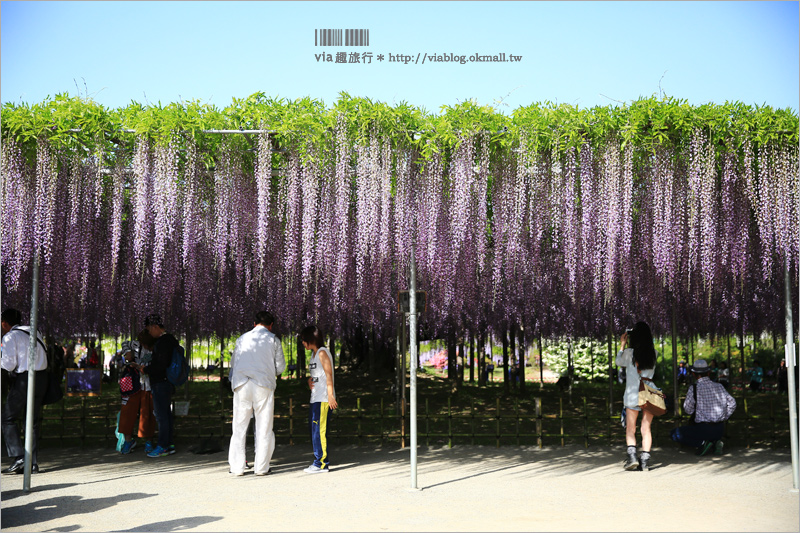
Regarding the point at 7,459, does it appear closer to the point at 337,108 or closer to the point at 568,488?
the point at 337,108

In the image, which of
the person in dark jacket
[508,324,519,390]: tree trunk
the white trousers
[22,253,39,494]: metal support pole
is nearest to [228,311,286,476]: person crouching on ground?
the white trousers

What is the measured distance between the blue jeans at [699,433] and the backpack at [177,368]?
5.62 metres

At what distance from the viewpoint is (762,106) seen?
7102 mm

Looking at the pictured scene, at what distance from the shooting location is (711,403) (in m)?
8.03

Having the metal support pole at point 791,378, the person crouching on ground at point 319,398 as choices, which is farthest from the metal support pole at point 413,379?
the metal support pole at point 791,378

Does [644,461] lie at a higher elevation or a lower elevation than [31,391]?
lower

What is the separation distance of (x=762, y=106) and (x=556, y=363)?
80.5 ft

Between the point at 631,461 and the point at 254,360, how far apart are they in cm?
382

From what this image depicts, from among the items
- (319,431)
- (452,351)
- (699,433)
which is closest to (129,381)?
(319,431)

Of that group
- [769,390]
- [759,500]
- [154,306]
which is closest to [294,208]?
[154,306]

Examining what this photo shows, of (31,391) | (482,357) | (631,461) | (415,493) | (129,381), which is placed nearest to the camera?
(31,391)

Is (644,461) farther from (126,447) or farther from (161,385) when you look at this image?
(126,447)

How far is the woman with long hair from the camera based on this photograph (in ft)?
23.0

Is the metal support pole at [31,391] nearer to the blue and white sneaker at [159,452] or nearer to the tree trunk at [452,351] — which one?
the blue and white sneaker at [159,452]
